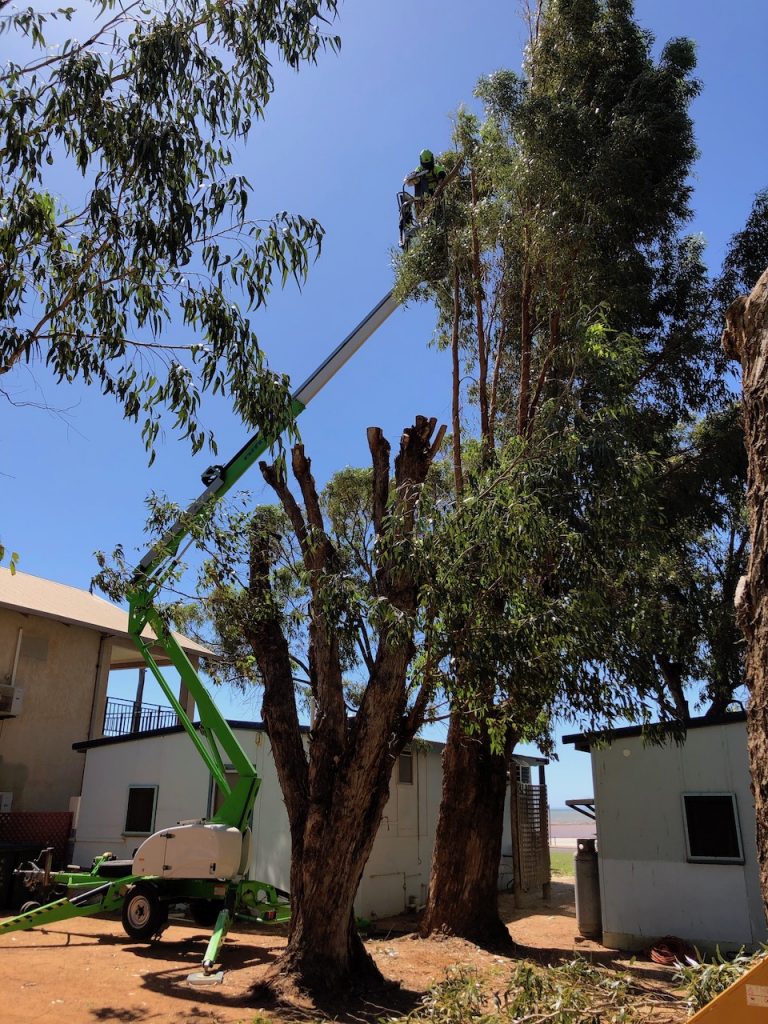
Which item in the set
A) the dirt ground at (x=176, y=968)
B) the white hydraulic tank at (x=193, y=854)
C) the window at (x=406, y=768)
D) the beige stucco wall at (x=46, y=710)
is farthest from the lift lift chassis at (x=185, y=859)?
the beige stucco wall at (x=46, y=710)

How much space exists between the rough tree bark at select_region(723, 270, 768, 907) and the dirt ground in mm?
4389

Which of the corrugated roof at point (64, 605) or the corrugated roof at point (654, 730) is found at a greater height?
the corrugated roof at point (64, 605)

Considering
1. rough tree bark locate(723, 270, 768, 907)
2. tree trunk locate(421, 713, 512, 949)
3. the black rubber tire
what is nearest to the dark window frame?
the black rubber tire

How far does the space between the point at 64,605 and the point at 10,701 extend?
3.37 meters

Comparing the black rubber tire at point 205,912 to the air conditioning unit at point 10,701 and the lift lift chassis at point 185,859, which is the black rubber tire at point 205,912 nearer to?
the lift lift chassis at point 185,859

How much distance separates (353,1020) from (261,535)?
5.72 m

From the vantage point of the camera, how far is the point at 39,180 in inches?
249

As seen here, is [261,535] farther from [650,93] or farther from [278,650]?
[650,93]

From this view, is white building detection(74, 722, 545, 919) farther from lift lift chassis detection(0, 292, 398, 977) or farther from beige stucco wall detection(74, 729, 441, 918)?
lift lift chassis detection(0, 292, 398, 977)

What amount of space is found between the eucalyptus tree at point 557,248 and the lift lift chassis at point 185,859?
9.69ft

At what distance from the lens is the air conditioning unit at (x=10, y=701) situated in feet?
59.3

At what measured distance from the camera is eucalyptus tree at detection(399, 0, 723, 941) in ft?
40.5

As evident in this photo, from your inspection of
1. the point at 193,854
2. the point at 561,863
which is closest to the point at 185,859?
the point at 193,854

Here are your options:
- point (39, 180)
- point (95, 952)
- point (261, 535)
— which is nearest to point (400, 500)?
point (261, 535)
